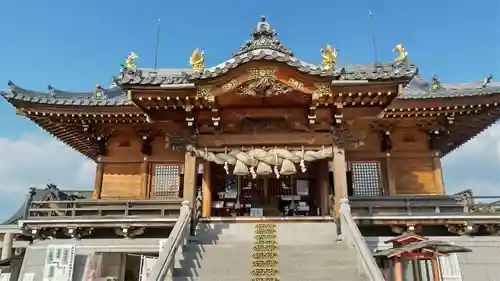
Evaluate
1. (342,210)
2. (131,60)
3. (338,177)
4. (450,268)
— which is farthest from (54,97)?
(450,268)

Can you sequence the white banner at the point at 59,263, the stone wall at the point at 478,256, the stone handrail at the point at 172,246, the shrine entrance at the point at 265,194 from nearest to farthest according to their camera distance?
the stone handrail at the point at 172,246
the stone wall at the point at 478,256
the white banner at the point at 59,263
the shrine entrance at the point at 265,194

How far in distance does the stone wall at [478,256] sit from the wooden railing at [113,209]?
633 cm

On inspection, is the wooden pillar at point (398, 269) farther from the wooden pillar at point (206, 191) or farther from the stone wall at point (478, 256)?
the wooden pillar at point (206, 191)

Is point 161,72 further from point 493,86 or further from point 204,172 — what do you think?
point 493,86

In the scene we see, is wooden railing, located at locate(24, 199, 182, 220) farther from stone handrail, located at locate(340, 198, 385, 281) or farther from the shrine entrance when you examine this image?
stone handrail, located at locate(340, 198, 385, 281)

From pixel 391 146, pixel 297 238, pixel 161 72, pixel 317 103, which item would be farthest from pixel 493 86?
pixel 161 72

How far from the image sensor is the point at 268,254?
976 cm

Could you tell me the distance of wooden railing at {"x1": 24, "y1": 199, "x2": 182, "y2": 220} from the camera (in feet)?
39.4

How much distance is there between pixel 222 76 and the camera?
11.1m

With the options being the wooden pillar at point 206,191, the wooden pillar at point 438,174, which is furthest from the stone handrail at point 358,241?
the wooden pillar at point 438,174

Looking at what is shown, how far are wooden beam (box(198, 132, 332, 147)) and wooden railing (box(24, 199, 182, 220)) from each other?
2217 millimetres

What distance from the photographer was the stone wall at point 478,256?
11.0 m

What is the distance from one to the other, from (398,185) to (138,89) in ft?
32.7

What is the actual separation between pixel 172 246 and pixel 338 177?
542 centimetres
